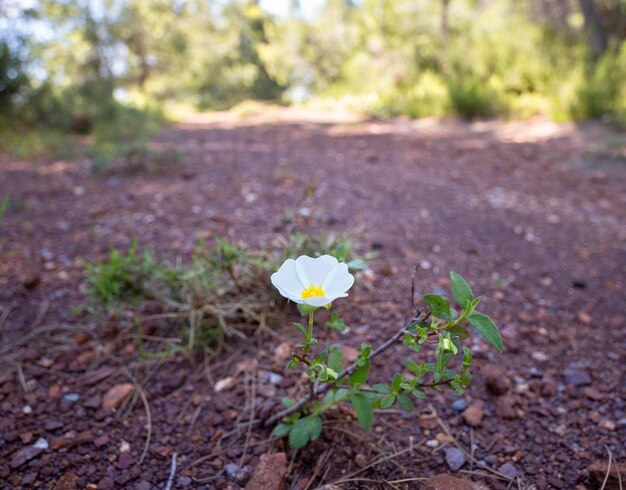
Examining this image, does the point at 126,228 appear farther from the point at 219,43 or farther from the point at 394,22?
the point at 219,43

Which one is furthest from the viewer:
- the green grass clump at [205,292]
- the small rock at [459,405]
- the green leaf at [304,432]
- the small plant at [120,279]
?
the small plant at [120,279]

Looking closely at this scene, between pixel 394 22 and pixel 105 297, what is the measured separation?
862 cm

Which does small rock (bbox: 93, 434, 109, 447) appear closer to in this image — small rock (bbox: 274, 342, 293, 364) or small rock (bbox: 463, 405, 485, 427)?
small rock (bbox: 274, 342, 293, 364)

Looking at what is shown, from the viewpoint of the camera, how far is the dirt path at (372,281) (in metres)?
1.18

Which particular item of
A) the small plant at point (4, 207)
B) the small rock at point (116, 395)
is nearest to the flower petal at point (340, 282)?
the small rock at point (116, 395)

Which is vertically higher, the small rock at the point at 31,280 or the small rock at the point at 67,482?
the small rock at the point at 31,280

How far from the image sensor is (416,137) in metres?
4.88

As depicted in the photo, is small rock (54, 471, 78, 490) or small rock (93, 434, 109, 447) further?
small rock (93, 434, 109, 447)

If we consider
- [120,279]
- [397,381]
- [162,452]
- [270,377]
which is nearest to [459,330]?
[397,381]

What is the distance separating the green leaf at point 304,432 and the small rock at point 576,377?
81 cm

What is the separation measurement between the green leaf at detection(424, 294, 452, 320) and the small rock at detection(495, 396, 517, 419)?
535 millimetres

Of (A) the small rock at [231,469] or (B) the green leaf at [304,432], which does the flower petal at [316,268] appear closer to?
(B) the green leaf at [304,432]

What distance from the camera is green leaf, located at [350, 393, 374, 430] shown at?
1.00m

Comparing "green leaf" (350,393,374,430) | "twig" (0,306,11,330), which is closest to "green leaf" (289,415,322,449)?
"green leaf" (350,393,374,430)
